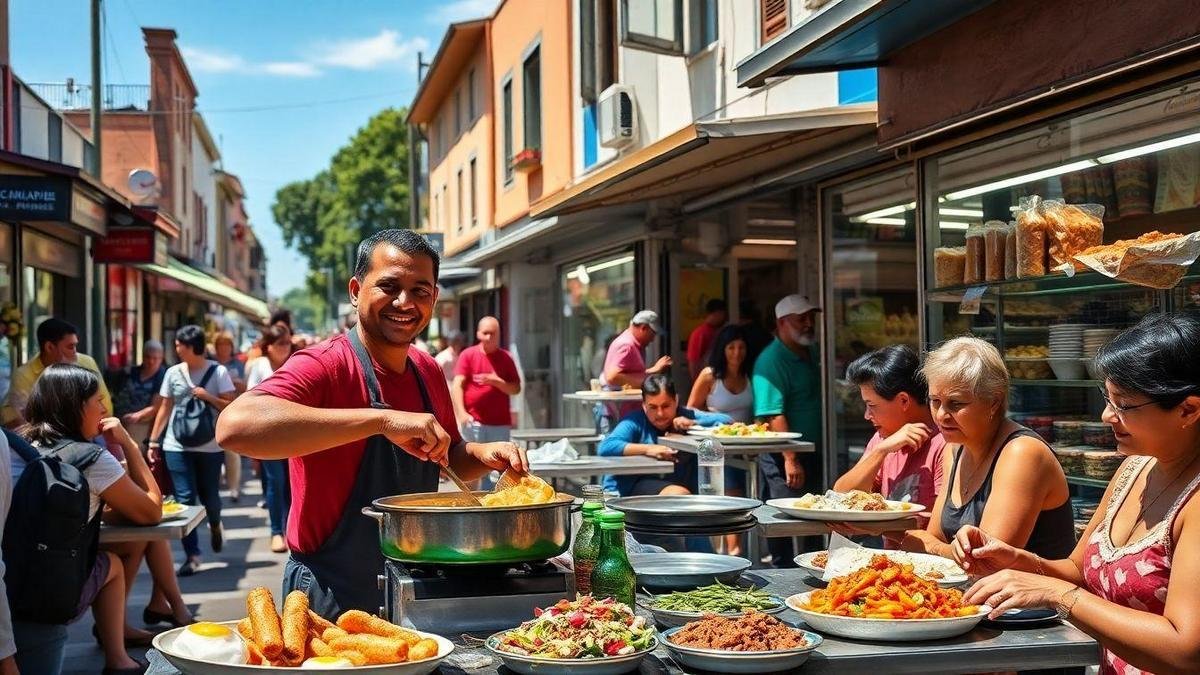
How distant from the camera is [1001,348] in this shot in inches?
251

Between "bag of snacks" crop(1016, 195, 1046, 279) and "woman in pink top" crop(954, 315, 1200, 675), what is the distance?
8.87 feet

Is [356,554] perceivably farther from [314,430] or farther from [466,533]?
[466,533]

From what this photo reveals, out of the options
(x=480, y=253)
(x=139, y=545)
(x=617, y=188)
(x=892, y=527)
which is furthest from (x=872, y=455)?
(x=480, y=253)

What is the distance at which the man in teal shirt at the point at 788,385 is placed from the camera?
909 centimetres

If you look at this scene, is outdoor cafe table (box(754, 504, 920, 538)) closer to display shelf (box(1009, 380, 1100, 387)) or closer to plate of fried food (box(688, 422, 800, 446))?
display shelf (box(1009, 380, 1100, 387))

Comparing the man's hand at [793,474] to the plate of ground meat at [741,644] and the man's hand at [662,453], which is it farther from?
the plate of ground meat at [741,644]

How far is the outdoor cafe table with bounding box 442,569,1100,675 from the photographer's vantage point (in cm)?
264

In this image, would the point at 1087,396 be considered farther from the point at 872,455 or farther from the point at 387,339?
the point at 387,339

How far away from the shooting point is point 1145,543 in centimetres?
304

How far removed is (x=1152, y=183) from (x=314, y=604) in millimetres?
4305

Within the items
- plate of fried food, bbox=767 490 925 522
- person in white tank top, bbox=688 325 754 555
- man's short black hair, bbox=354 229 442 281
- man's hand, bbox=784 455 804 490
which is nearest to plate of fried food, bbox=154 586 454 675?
man's short black hair, bbox=354 229 442 281

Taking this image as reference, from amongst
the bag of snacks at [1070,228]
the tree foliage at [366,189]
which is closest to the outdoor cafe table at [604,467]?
the bag of snacks at [1070,228]

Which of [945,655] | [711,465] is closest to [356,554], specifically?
[945,655]

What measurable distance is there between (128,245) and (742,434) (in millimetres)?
10286
